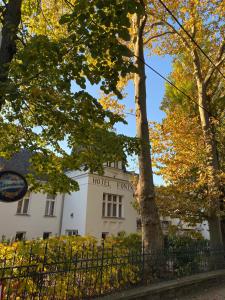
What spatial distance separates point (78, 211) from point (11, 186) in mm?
17114

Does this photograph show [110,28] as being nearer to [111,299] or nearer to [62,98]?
[62,98]

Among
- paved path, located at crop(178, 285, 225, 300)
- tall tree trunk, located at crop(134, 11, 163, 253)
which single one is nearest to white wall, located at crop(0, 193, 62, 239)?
tall tree trunk, located at crop(134, 11, 163, 253)

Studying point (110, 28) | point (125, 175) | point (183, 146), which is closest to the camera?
point (110, 28)

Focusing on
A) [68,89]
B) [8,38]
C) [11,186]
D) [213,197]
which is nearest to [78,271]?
[11,186]

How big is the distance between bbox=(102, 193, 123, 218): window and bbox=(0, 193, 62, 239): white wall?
3.41 metres

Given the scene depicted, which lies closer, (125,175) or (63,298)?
(63,298)

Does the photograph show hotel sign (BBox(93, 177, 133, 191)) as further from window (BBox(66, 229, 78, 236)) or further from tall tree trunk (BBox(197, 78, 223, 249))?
tall tree trunk (BBox(197, 78, 223, 249))

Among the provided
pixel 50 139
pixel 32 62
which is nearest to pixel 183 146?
pixel 50 139

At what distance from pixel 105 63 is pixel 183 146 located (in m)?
9.45

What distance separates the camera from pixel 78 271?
6.18 meters

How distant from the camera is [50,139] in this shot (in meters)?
7.05

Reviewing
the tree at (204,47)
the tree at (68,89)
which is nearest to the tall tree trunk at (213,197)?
the tree at (204,47)

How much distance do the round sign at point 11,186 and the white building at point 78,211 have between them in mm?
15103

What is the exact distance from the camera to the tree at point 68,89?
4.75m
